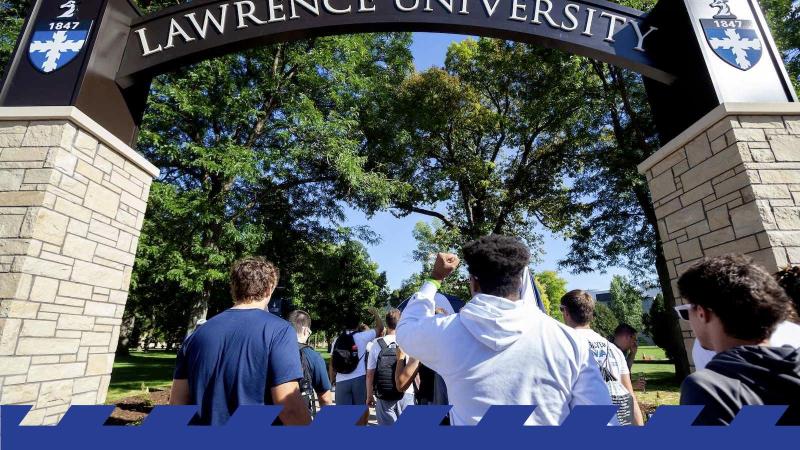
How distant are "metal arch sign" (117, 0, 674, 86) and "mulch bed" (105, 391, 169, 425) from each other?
541 centimetres

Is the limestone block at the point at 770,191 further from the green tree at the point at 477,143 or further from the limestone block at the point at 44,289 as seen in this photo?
the green tree at the point at 477,143

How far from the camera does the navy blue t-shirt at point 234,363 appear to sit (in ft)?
7.10

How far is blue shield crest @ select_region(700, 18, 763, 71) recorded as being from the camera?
164 inches

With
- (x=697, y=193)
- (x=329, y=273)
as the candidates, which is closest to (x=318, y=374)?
(x=697, y=193)

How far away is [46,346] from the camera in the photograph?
11.6ft

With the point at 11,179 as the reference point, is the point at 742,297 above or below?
below

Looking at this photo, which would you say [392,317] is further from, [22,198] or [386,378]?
[22,198]

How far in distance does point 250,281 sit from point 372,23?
3.64 meters

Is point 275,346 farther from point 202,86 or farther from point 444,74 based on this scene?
point 444,74

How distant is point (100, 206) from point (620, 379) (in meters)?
5.09

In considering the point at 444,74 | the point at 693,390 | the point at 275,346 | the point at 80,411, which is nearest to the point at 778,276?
the point at 693,390

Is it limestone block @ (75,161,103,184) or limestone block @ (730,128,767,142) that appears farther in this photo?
limestone block @ (75,161,103,184)

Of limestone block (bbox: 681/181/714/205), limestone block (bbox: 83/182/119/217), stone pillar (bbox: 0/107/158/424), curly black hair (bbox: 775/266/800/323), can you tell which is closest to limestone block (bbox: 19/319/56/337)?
stone pillar (bbox: 0/107/158/424)

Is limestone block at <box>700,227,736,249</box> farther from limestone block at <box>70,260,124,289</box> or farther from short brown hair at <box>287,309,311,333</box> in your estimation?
limestone block at <box>70,260,124,289</box>
